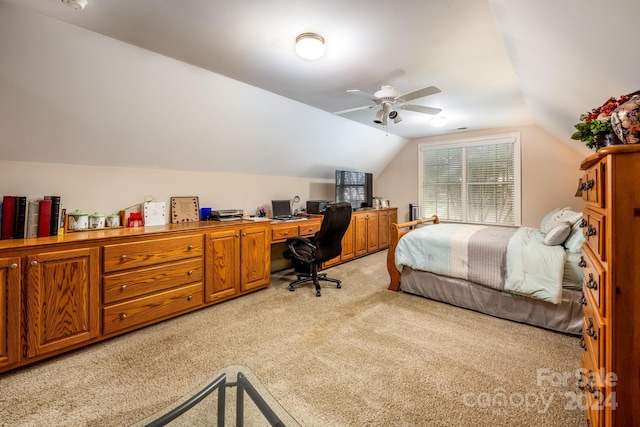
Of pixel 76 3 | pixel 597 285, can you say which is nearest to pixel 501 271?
pixel 597 285

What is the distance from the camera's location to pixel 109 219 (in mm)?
2693

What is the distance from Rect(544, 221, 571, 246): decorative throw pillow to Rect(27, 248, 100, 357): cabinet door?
3.89 metres

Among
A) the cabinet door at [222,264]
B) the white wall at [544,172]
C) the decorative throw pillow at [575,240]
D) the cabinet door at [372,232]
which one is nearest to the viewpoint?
the decorative throw pillow at [575,240]

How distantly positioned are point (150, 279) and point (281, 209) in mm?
2102

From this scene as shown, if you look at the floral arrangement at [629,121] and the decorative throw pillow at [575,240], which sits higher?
the floral arrangement at [629,121]

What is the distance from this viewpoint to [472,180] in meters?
5.20

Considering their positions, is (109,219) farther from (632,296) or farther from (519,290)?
(519,290)

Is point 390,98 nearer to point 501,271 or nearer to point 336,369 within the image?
point 501,271

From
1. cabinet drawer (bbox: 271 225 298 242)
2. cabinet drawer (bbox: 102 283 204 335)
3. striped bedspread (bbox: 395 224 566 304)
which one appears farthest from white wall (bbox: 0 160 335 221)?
striped bedspread (bbox: 395 224 566 304)

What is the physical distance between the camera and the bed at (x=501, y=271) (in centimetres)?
235

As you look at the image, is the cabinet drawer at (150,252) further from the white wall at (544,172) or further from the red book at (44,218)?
the white wall at (544,172)

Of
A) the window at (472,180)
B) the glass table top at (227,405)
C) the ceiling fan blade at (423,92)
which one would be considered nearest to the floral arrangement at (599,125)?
the ceiling fan blade at (423,92)

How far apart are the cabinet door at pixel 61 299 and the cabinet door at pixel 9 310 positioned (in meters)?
0.05

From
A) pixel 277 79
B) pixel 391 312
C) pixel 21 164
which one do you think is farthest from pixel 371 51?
pixel 21 164
